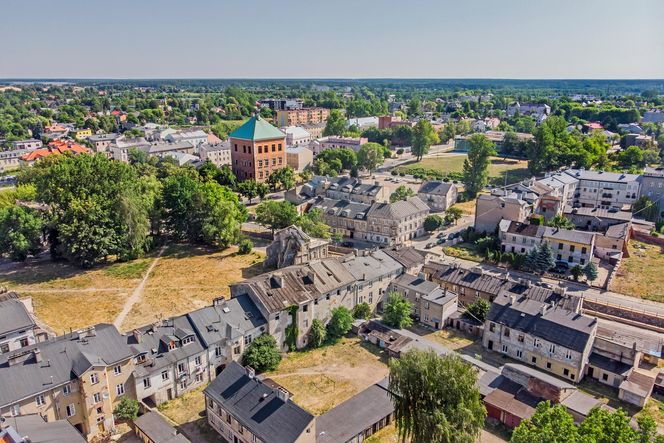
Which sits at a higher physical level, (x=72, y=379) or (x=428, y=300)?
(x=72, y=379)

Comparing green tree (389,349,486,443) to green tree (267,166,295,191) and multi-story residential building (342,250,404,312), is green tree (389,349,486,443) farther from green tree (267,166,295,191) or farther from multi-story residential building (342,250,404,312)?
green tree (267,166,295,191)

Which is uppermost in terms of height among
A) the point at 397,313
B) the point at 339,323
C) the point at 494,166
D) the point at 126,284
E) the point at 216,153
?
the point at 216,153

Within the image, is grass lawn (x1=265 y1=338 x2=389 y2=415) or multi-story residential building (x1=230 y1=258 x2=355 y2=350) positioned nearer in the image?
grass lawn (x1=265 y1=338 x2=389 y2=415)

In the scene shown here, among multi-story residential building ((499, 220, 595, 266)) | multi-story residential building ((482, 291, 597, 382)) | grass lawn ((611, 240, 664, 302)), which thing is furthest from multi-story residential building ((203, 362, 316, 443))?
grass lawn ((611, 240, 664, 302))

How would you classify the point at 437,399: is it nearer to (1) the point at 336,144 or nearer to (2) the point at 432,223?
(2) the point at 432,223

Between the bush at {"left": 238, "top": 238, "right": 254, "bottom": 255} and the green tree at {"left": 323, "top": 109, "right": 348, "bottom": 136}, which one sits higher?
the green tree at {"left": 323, "top": 109, "right": 348, "bottom": 136}

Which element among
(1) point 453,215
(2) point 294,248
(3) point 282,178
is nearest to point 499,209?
(1) point 453,215
